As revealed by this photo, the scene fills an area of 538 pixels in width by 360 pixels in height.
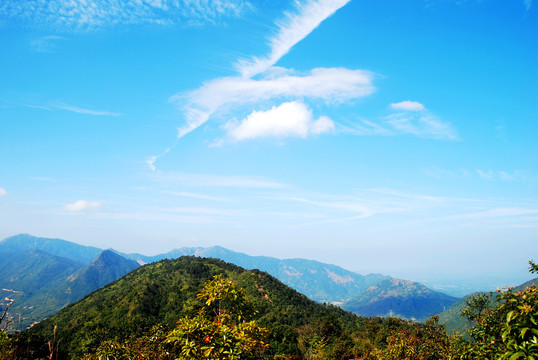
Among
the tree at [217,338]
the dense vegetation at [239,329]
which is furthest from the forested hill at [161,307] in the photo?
the tree at [217,338]

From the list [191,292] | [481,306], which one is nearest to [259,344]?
[481,306]

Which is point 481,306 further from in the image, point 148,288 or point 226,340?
point 148,288

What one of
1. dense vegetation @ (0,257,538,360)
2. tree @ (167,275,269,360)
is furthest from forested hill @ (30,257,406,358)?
tree @ (167,275,269,360)

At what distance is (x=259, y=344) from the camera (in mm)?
11891

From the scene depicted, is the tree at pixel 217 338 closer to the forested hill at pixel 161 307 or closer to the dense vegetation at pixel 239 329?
the dense vegetation at pixel 239 329

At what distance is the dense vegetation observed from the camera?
33.3 ft

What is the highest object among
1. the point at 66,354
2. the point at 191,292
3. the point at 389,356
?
the point at 389,356

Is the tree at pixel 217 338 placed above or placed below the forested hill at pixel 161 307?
above

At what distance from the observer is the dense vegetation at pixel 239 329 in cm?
1016

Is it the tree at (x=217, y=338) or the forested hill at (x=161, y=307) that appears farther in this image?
the forested hill at (x=161, y=307)

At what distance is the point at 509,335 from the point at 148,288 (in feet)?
633

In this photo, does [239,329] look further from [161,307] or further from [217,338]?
[161,307]

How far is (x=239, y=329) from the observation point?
1098cm

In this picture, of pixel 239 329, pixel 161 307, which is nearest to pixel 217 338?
pixel 239 329
